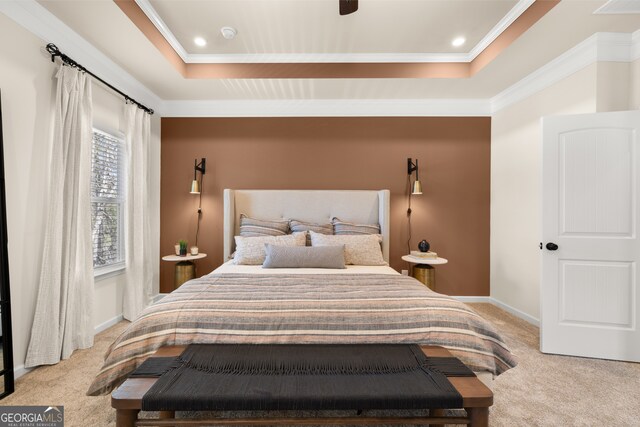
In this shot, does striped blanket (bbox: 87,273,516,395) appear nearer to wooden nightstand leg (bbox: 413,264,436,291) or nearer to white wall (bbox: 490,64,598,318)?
wooden nightstand leg (bbox: 413,264,436,291)

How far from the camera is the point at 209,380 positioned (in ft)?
4.33

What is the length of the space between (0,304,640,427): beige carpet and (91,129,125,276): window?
0.97 metres

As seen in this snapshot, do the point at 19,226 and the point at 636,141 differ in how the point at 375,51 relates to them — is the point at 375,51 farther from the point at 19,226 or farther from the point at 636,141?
the point at 19,226

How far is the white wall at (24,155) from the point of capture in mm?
2070

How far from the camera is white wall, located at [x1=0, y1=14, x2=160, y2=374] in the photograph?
2070 millimetres

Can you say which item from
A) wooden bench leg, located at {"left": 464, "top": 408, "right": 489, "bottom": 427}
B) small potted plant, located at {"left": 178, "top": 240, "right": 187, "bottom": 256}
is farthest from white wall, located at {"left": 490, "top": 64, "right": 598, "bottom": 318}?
small potted plant, located at {"left": 178, "top": 240, "right": 187, "bottom": 256}

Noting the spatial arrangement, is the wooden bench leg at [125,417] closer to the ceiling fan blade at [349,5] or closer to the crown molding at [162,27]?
the ceiling fan blade at [349,5]

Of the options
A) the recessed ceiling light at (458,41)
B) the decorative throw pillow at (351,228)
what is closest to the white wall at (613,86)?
the recessed ceiling light at (458,41)

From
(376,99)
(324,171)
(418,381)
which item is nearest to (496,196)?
(376,99)

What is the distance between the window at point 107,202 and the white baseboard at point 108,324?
1.66ft

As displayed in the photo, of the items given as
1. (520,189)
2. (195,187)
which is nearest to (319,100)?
(195,187)

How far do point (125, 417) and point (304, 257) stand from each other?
176cm

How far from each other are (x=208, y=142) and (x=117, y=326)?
2.33 m

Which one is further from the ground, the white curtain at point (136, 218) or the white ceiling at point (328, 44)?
the white ceiling at point (328, 44)
